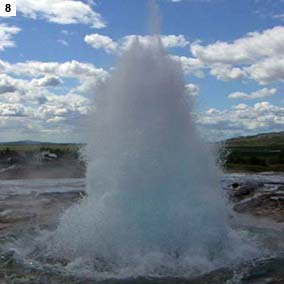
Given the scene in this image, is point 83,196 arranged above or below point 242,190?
above

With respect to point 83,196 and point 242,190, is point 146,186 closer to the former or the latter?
point 83,196

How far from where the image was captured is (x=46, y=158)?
5356 centimetres

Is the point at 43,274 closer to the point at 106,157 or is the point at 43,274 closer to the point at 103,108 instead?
the point at 106,157

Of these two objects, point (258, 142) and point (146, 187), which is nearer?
point (146, 187)

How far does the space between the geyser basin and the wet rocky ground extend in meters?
0.89

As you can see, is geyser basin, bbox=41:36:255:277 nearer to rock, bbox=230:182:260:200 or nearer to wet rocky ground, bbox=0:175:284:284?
wet rocky ground, bbox=0:175:284:284

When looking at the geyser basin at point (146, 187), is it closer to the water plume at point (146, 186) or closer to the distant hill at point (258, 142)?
the water plume at point (146, 186)

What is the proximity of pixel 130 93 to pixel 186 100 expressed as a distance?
1.55 metres

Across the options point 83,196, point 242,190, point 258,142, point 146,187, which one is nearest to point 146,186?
point 146,187

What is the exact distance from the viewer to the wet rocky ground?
10664 millimetres

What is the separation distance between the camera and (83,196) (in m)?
15.3

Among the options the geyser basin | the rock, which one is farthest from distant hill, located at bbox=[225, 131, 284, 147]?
the geyser basin

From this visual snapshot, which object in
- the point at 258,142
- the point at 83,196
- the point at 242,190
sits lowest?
the point at 242,190

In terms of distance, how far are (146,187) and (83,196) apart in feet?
10.5
